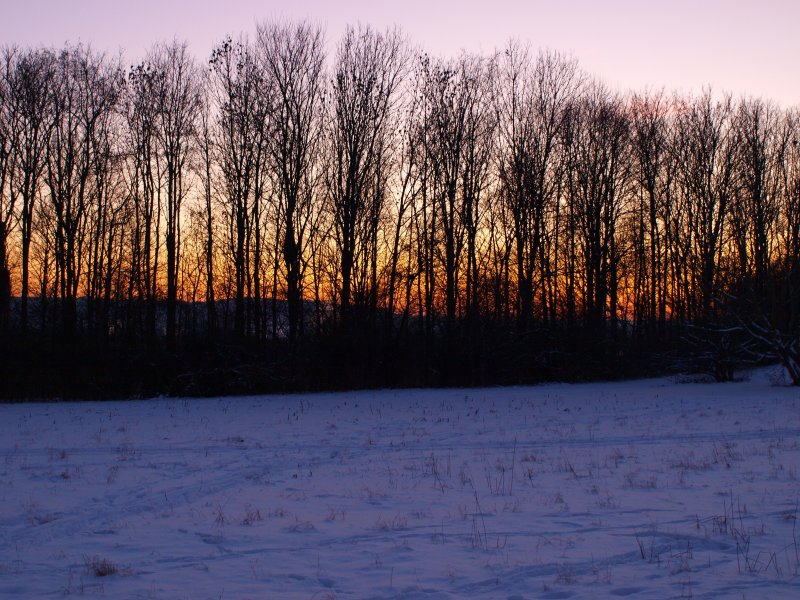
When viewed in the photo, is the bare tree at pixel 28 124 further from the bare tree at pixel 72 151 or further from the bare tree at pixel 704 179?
the bare tree at pixel 704 179

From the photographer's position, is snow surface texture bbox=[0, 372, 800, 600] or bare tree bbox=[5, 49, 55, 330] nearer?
snow surface texture bbox=[0, 372, 800, 600]

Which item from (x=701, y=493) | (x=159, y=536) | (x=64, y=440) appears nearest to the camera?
(x=159, y=536)

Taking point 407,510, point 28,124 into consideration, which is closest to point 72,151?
point 28,124

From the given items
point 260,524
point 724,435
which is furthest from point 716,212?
point 260,524

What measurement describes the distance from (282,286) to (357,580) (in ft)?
93.1

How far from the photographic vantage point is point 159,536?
7.16 m

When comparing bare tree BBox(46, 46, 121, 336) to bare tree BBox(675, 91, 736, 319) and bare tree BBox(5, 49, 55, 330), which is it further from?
bare tree BBox(675, 91, 736, 319)

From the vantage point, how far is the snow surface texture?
5.57 meters

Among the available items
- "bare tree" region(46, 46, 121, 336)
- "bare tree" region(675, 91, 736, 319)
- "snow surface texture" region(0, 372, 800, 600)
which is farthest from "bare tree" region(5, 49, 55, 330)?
"bare tree" region(675, 91, 736, 319)

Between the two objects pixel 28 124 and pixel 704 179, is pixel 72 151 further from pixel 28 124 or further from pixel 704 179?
pixel 704 179

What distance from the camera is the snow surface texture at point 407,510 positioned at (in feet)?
18.3

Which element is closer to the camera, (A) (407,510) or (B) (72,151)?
(A) (407,510)

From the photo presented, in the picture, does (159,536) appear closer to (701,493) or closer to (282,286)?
(701,493)

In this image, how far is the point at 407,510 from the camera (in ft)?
26.6
